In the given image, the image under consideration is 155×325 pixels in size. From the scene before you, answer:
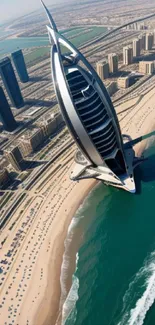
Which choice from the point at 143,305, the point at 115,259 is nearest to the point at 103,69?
the point at 115,259

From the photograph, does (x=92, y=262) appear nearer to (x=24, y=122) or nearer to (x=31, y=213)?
(x=31, y=213)

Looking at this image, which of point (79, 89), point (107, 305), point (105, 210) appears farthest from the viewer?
point (105, 210)

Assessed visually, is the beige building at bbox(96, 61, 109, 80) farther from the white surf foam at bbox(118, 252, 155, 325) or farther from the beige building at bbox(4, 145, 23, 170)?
the white surf foam at bbox(118, 252, 155, 325)

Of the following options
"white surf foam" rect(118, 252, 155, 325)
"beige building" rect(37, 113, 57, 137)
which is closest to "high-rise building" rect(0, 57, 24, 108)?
"beige building" rect(37, 113, 57, 137)

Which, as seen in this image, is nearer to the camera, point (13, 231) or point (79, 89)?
point (79, 89)

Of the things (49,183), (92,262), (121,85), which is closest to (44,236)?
(92,262)

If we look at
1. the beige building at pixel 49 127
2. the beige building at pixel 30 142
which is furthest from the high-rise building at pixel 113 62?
the beige building at pixel 30 142
